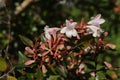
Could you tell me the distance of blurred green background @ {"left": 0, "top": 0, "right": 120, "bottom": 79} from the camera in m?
3.45

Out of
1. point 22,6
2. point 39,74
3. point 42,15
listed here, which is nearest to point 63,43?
point 39,74

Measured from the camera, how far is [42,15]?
12.8ft

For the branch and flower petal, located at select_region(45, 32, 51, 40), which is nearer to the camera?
flower petal, located at select_region(45, 32, 51, 40)

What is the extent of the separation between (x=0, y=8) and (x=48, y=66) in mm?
1640

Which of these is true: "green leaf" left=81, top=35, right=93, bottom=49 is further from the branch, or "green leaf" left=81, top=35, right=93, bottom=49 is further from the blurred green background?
the branch

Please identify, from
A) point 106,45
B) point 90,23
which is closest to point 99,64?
point 106,45

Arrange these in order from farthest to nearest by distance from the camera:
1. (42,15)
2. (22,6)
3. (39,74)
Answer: (42,15) < (22,6) < (39,74)

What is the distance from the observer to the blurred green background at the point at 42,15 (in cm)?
345

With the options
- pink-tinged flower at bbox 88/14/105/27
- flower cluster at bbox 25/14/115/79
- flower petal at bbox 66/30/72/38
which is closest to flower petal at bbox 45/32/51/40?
flower cluster at bbox 25/14/115/79

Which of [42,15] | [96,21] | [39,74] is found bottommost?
[39,74]

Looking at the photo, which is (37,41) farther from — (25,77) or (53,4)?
(53,4)

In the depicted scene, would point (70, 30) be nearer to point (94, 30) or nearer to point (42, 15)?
point (94, 30)

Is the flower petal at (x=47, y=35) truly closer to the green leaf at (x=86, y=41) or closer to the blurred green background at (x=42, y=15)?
the green leaf at (x=86, y=41)

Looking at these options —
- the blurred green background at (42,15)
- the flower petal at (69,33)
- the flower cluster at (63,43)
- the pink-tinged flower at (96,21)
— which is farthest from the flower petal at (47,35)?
Result: the blurred green background at (42,15)
